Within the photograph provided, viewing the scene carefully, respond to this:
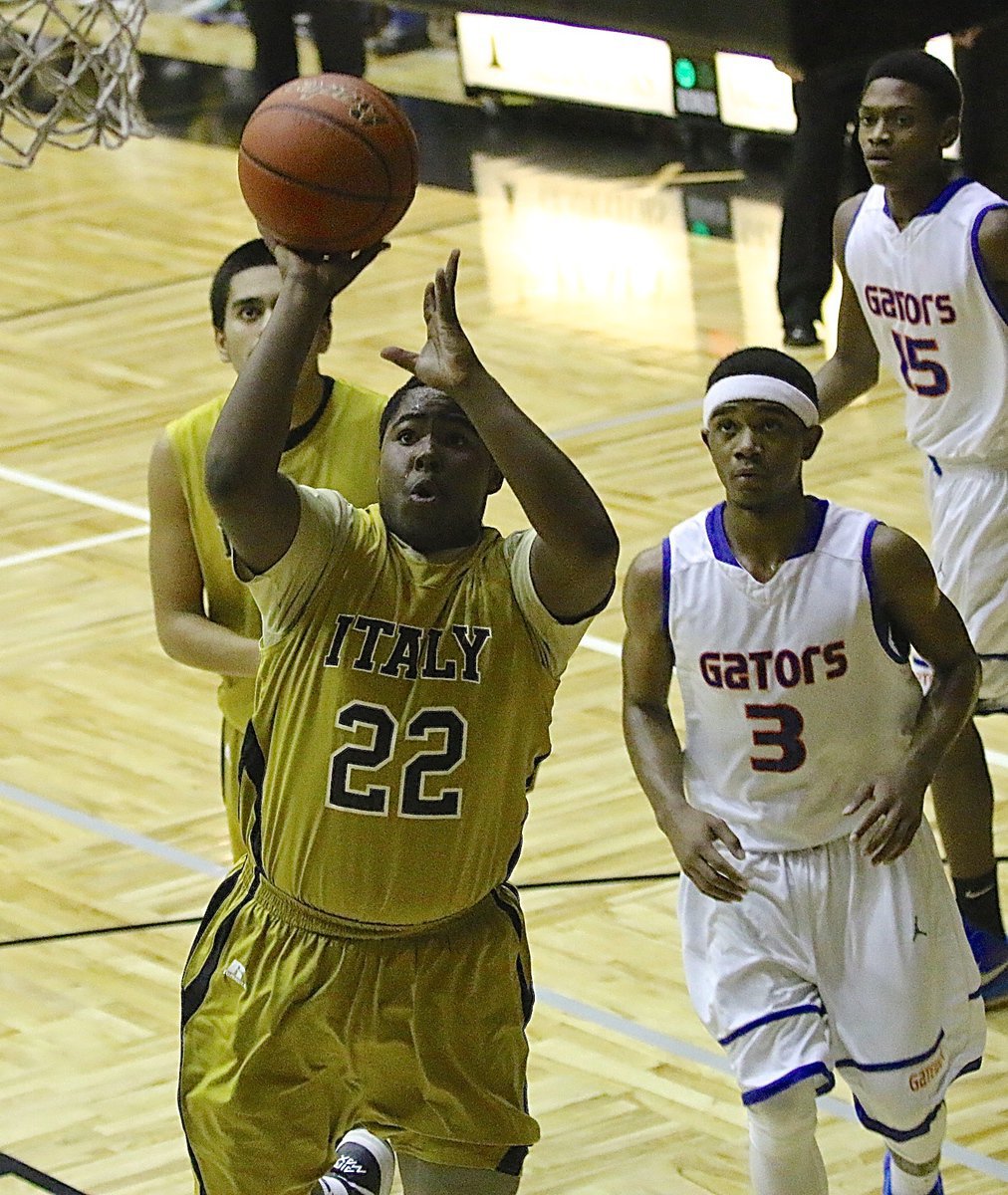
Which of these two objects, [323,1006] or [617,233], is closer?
[323,1006]

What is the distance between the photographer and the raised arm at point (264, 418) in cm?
323

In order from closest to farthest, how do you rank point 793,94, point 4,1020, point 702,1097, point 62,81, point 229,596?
point 229,596 < point 702,1097 < point 4,1020 < point 62,81 < point 793,94

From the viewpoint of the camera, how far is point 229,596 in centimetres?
435

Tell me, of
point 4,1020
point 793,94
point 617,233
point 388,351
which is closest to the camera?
point 388,351

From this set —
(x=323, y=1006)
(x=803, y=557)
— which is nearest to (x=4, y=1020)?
(x=323, y=1006)

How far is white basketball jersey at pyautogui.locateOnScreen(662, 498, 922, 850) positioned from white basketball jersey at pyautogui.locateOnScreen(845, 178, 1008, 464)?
1333 millimetres

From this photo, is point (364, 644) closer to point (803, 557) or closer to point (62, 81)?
point (803, 557)

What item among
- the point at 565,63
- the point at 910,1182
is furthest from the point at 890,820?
the point at 565,63

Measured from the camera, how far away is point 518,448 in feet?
10.5

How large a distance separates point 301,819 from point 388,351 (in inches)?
26.2

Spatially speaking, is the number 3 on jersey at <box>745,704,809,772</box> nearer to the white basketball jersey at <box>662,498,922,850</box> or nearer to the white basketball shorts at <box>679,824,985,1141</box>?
the white basketball jersey at <box>662,498,922,850</box>

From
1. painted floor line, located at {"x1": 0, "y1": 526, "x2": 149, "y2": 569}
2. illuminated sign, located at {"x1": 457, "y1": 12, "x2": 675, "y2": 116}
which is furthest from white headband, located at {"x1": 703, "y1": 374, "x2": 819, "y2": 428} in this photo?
illuminated sign, located at {"x1": 457, "y1": 12, "x2": 675, "y2": 116}

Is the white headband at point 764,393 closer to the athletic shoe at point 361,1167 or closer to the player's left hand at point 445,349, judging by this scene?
the player's left hand at point 445,349

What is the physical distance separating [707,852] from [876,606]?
0.47 metres
